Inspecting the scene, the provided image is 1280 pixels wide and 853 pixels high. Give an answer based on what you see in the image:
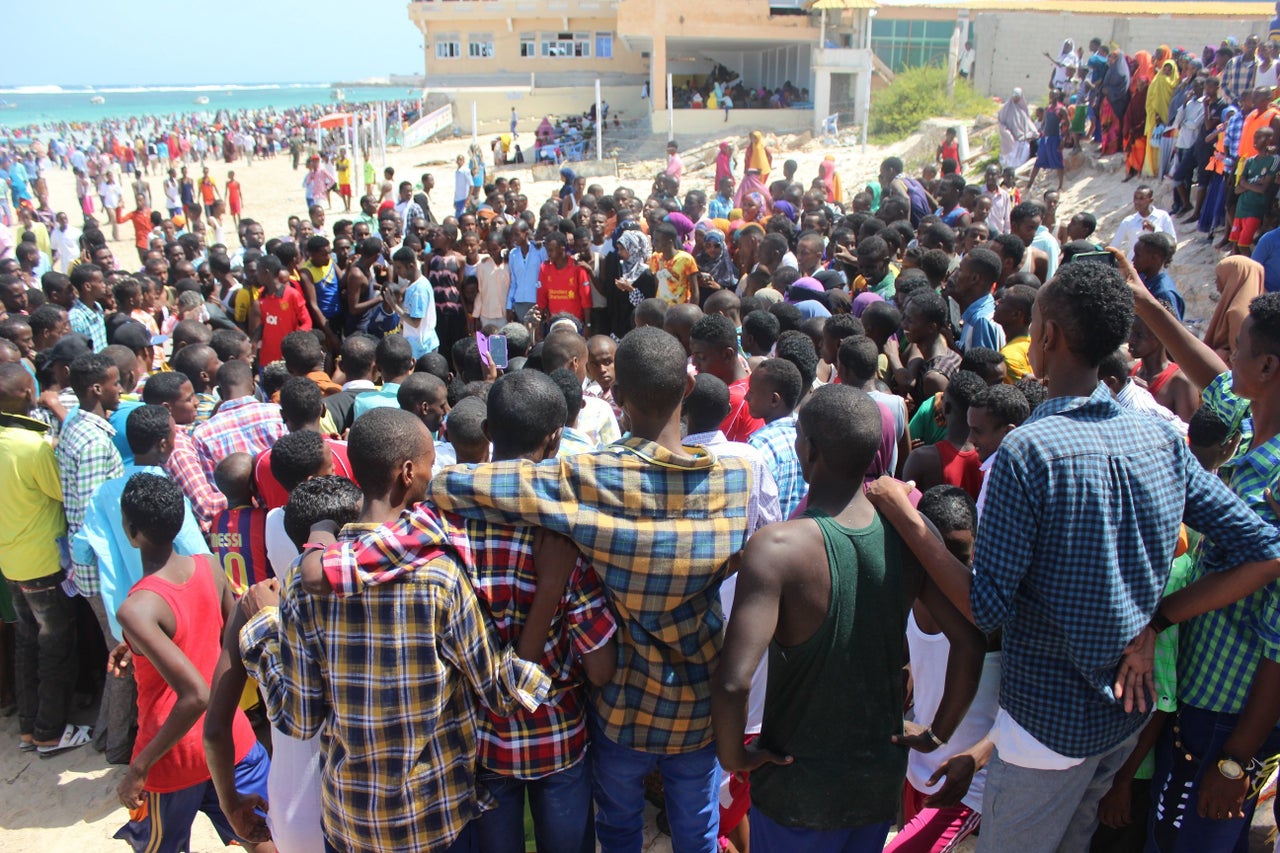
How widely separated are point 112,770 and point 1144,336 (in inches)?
218

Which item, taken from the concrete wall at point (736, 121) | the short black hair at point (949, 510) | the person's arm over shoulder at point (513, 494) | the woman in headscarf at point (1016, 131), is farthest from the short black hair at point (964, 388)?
the concrete wall at point (736, 121)

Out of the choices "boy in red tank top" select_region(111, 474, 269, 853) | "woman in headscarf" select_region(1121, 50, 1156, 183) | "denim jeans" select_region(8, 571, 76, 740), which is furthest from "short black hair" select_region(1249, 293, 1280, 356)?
"woman in headscarf" select_region(1121, 50, 1156, 183)

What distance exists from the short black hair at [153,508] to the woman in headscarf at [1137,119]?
44.6 ft

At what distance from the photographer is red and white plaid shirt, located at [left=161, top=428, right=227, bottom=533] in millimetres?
4211

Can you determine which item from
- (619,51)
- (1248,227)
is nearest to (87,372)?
(1248,227)

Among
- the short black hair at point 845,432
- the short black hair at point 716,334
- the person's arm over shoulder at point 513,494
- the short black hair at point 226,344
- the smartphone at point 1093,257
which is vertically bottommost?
the short black hair at point 226,344

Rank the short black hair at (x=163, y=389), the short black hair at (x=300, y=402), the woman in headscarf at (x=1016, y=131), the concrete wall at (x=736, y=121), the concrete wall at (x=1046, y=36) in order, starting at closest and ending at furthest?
the short black hair at (x=300, y=402), the short black hair at (x=163, y=389), the woman in headscarf at (x=1016, y=131), the concrete wall at (x=1046, y=36), the concrete wall at (x=736, y=121)

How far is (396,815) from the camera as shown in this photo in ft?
7.59

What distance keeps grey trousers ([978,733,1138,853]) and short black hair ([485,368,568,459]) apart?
1.55m

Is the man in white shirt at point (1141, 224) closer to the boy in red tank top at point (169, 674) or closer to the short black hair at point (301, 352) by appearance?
the short black hair at point (301, 352)

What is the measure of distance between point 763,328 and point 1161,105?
10.2 meters

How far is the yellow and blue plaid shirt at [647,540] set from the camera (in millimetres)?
2166

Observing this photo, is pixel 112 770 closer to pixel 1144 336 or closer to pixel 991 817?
pixel 991 817

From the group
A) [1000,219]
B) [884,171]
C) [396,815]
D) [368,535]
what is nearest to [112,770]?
[396,815]
